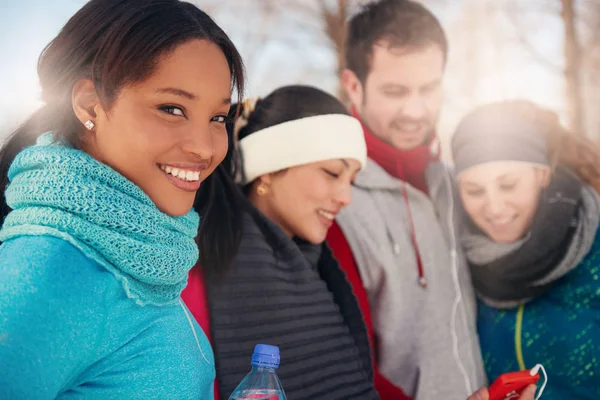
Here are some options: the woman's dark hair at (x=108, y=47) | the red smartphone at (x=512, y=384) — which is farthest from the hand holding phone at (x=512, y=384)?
the woman's dark hair at (x=108, y=47)

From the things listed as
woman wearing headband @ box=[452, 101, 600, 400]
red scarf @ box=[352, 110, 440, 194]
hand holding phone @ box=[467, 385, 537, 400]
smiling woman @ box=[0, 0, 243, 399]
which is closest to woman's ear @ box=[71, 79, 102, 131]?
smiling woman @ box=[0, 0, 243, 399]

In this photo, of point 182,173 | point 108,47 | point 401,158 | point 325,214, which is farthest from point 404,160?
point 108,47

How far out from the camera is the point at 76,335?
67 cm

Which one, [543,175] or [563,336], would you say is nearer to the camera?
[563,336]

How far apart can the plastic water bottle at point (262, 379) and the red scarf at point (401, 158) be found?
3.04 feet

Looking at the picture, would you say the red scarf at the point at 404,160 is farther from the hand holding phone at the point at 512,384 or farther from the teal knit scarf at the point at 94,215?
the teal knit scarf at the point at 94,215

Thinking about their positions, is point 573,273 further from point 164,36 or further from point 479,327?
point 164,36

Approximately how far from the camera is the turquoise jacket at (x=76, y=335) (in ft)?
2.03

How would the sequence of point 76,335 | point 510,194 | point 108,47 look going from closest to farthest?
point 76,335 < point 108,47 < point 510,194

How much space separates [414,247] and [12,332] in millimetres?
1300

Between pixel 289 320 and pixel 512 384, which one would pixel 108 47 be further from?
pixel 512 384

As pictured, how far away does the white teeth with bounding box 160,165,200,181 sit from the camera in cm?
84

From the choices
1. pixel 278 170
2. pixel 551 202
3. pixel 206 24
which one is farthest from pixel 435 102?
pixel 206 24

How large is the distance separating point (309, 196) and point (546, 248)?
2.44ft
